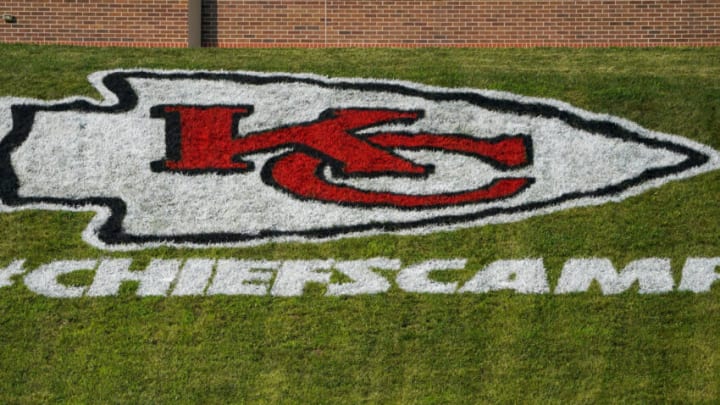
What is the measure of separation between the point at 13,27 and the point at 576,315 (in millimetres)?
8983

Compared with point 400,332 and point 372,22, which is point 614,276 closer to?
point 400,332

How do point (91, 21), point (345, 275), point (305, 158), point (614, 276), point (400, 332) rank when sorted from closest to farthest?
point (400, 332)
point (614, 276)
point (345, 275)
point (305, 158)
point (91, 21)

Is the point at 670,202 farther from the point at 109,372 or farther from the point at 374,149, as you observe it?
the point at 109,372

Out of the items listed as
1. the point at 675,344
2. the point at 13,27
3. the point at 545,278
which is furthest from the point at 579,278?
the point at 13,27

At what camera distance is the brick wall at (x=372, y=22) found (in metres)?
13.5

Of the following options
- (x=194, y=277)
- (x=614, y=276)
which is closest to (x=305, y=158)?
(x=194, y=277)

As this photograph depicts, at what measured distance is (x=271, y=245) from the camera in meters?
10.3

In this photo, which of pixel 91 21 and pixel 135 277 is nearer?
pixel 135 277

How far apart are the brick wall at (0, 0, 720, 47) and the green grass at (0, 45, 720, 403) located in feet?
9.90

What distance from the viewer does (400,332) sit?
9.43 m

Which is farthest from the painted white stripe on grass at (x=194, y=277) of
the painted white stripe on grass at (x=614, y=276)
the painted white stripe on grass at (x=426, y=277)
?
the painted white stripe on grass at (x=614, y=276)

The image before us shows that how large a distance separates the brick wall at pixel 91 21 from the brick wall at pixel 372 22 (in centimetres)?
1

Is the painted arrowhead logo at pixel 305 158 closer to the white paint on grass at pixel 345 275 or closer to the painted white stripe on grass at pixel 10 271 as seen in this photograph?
the white paint on grass at pixel 345 275

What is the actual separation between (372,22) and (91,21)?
13.3ft
